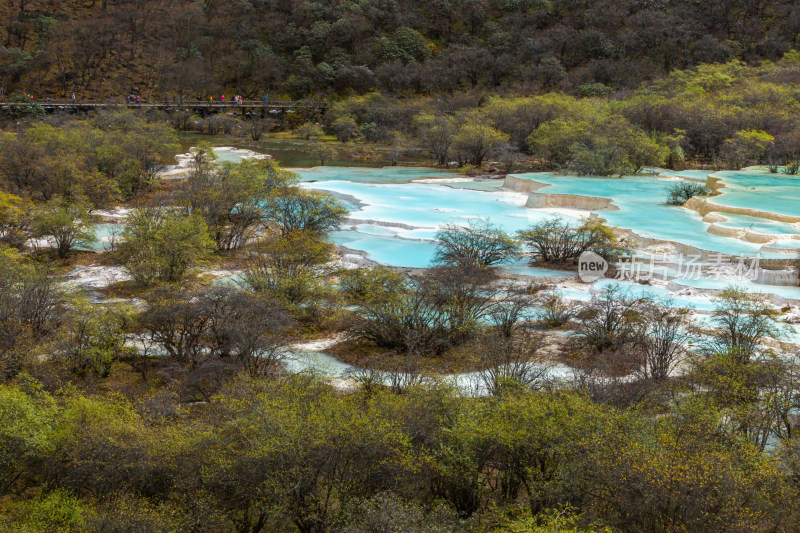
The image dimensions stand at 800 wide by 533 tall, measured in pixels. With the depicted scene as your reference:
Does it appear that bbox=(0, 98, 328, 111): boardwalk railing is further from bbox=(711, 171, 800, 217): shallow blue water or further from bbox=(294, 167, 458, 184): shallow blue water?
bbox=(711, 171, 800, 217): shallow blue water

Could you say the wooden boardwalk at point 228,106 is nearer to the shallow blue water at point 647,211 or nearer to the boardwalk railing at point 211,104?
the boardwalk railing at point 211,104

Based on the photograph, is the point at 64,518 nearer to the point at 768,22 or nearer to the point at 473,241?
the point at 473,241

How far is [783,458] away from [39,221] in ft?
56.2

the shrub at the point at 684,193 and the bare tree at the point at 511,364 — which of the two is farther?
the shrub at the point at 684,193

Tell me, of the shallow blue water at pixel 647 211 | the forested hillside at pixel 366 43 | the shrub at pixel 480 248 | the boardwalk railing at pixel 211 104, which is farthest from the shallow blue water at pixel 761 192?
the boardwalk railing at pixel 211 104

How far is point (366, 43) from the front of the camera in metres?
68.4

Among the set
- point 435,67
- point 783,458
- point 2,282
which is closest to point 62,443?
point 2,282

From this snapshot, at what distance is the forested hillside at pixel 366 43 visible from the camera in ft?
196

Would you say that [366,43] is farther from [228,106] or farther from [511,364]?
[511,364]

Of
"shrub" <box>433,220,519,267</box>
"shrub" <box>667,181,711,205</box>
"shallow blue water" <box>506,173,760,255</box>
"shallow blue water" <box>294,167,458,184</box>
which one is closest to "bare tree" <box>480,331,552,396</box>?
"shrub" <box>433,220,519,267</box>

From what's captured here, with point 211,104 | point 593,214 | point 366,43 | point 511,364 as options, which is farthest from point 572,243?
point 366,43

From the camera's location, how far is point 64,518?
23.7 ft

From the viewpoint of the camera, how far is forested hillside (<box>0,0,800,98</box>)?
59844mm

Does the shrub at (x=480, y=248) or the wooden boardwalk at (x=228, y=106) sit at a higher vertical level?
the wooden boardwalk at (x=228, y=106)
